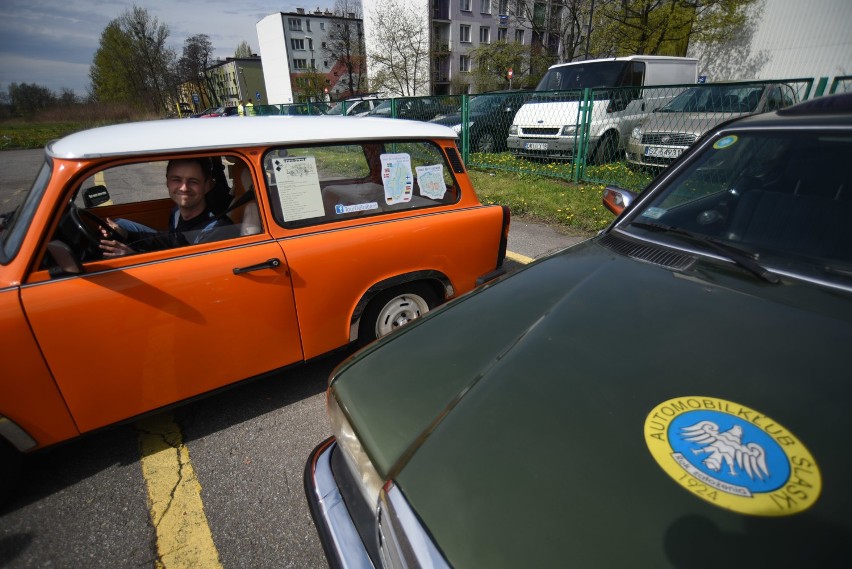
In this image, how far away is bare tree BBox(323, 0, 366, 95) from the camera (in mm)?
45375

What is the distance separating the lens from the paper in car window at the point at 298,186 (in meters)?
2.27

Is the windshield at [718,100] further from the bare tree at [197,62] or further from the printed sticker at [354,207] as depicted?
the bare tree at [197,62]

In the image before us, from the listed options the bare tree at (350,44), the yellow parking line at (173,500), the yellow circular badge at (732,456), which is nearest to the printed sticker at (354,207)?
the yellow parking line at (173,500)

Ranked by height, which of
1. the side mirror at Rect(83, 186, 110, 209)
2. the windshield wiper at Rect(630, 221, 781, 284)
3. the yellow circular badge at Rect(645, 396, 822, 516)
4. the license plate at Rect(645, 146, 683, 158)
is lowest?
the license plate at Rect(645, 146, 683, 158)

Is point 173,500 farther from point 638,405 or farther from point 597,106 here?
point 597,106

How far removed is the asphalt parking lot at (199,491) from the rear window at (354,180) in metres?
0.86

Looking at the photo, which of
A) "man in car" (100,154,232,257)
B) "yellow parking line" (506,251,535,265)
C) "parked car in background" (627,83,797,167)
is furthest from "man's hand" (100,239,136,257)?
"parked car in background" (627,83,797,167)

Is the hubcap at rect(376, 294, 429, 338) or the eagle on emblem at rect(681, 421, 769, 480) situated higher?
the eagle on emblem at rect(681, 421, 769, 480)

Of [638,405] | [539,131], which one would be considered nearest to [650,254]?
[638,405]

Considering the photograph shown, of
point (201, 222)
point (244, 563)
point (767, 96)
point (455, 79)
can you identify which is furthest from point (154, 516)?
point (455, 79)

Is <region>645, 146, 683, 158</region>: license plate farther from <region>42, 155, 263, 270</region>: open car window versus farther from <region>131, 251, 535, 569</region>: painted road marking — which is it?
<region>131, 251, 535, 569</region>: painted road marking

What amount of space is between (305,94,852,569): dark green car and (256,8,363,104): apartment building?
56.9m

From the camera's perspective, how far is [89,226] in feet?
7.01

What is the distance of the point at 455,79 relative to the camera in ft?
128
